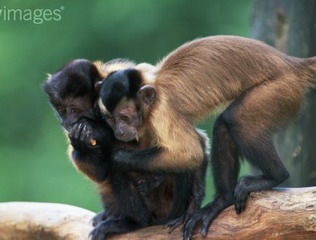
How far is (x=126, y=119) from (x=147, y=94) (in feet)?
0.90

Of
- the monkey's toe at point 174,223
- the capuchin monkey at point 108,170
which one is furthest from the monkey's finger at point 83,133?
the monkey's toe at point 174,223

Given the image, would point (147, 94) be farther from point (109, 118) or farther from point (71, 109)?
point (71, 109)

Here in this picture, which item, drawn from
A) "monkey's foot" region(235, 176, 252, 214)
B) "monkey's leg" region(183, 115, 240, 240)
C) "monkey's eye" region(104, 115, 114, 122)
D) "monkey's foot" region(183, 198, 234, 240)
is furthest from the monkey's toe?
"monkey's eye" region(104, 115, 114, 122)

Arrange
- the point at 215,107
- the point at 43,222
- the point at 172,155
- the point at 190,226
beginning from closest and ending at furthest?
the point at 172,155, the point at 190,226, the point at 215,107, the point at 43,222

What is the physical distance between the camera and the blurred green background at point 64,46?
13.6 meters

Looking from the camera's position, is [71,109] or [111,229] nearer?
[71,109]

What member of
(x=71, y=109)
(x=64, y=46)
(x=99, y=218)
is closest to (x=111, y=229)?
(x=99, y=218)

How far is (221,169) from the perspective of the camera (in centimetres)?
636

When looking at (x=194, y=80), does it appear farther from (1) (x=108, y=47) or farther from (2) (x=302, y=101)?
(1) (x=108, y=47)

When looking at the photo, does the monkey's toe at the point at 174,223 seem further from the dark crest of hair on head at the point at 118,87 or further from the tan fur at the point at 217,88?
the dark crest of hair on head at the point at 118,87

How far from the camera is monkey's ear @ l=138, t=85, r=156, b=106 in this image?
641 cm

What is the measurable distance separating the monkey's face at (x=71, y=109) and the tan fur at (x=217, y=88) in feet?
1.80

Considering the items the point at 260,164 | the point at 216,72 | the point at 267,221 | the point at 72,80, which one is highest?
the point at 72,80

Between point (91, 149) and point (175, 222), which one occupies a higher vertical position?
point (91, 149)
